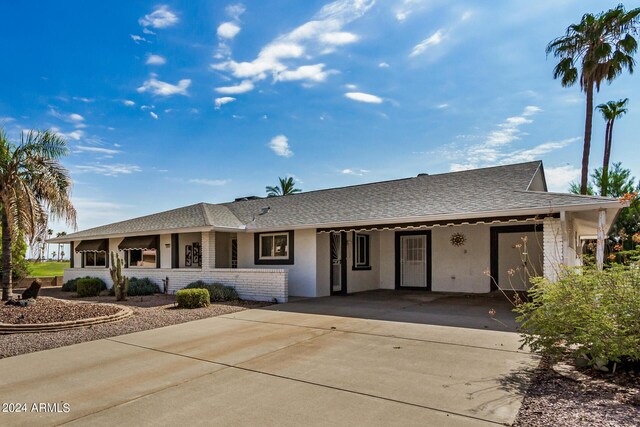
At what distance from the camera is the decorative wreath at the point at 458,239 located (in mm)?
15625

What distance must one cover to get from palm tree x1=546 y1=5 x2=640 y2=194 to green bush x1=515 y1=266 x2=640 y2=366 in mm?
19702

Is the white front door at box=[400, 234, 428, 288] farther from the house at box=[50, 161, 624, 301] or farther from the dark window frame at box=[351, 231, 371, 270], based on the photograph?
the dark window frame at box=[351, 231, 371, 270]

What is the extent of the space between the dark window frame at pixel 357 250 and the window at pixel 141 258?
9698mm

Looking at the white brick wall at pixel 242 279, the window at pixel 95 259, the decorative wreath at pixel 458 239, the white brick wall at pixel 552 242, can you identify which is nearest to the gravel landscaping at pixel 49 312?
the white brick wall at pixel 242 279

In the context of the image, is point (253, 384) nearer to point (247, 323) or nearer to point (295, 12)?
point (247, 323)

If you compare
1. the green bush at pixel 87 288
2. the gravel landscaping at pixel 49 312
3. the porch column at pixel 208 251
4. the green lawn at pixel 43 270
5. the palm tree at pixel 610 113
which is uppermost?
the palm tree at pixel 610 113

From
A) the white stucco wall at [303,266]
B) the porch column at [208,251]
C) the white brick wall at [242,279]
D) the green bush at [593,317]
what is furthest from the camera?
the porch column at [208,251]

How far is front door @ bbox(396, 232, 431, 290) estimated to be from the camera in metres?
16.5

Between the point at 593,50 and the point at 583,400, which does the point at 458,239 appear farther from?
the point at 593,50

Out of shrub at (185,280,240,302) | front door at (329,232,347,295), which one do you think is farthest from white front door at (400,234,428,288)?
shrub at (185,280,240,302)

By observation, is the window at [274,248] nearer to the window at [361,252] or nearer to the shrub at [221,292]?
the shrub at [221,292]

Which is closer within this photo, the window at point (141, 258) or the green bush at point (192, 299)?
the green bush at point (192, 299)

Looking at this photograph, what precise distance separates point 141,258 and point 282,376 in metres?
16.3

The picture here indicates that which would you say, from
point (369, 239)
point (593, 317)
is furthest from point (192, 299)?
Answer: point (593, 317)
